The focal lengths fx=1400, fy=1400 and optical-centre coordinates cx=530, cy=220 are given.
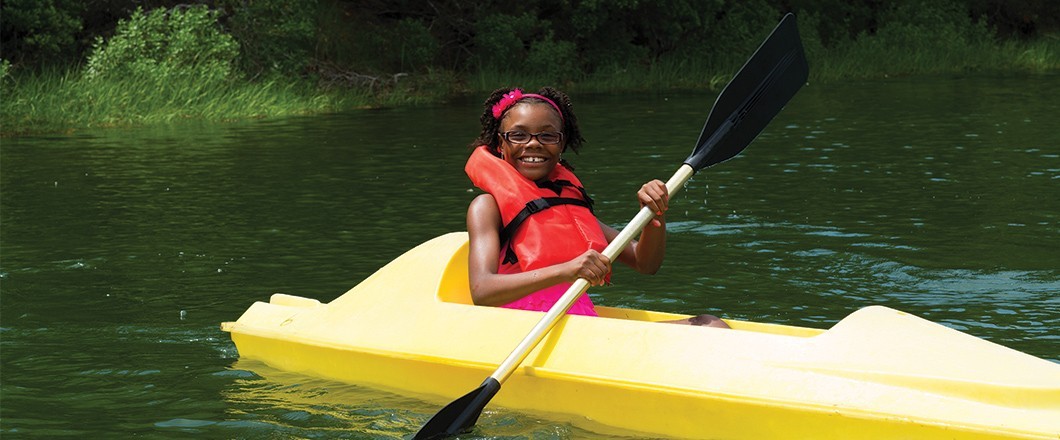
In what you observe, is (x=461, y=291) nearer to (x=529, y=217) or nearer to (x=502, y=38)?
(x=529, y=217)

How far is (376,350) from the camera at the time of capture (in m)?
4.84

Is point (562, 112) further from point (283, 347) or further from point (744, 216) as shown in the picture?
point (744, 216)

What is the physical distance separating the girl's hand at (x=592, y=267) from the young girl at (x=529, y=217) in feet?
0.69

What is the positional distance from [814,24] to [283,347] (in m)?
25.1

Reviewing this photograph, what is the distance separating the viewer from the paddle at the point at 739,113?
4.36 meters

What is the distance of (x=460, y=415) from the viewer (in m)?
4.27

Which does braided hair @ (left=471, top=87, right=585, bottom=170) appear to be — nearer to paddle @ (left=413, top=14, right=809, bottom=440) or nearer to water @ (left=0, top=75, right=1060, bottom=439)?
paddle @ (left=413, top=14, right=809, bottom=440)

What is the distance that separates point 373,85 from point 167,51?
430cm

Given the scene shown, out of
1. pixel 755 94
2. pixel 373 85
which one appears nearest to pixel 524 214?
pixel 755 94

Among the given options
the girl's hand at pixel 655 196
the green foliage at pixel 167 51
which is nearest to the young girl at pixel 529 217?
the girl's hand at pixel 655 196

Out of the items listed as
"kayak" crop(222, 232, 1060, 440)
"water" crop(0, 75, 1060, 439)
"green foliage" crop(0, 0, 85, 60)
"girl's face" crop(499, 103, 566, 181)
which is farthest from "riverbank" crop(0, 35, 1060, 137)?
"girl's face" crop(499, 103, 566, 181)

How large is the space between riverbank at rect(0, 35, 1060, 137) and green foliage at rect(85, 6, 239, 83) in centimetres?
20

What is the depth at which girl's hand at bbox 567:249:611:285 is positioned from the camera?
4.32 m

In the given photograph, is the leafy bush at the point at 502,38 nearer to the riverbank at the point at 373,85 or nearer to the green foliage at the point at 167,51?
the riverbank at the point at 373,85
